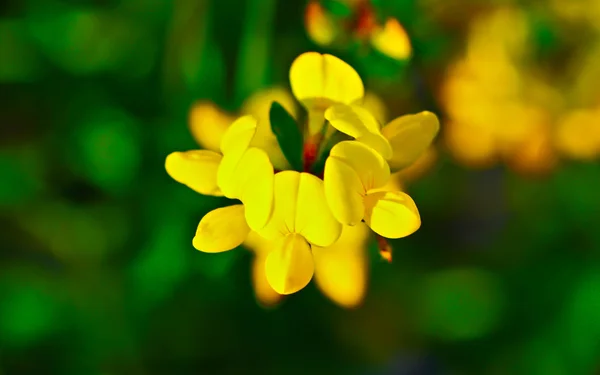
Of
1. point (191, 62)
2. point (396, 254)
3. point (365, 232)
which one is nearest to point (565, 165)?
point (396, 254)

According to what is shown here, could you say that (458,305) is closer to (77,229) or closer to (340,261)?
(340,261)

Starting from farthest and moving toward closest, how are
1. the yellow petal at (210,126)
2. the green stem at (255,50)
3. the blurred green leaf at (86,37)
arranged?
the blurred green leaf at (86,37), the green stem at (255,50), the yellow petal at (210,126)

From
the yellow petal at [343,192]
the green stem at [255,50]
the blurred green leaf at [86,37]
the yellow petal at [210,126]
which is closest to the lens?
the yellow petal at [343,192]

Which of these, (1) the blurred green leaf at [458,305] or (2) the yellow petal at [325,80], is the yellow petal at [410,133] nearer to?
(2) the yellow petal at [325,80]

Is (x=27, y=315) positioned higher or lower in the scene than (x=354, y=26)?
lower

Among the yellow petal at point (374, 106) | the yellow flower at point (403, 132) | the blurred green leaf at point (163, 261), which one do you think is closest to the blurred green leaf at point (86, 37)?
the blurred green leaf at point (163, 261)

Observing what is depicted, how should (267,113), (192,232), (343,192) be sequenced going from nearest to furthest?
(343,192), (267,113), (192,232)

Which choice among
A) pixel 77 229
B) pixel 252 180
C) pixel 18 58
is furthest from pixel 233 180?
pixel 18 58
